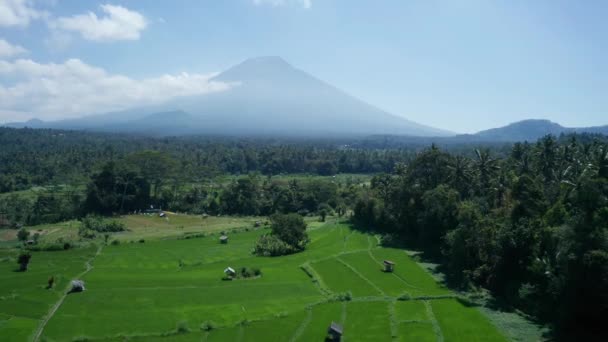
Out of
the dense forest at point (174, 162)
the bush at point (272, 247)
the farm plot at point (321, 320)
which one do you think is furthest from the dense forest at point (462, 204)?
the bush at point (272, 247)

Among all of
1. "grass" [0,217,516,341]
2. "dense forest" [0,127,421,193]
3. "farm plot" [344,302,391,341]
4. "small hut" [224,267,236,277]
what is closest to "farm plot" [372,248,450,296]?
"grass" [0,217,516,341]

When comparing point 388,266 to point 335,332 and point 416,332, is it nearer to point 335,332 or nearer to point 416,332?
point 416,332

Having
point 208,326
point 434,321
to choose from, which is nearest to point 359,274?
point 434,321

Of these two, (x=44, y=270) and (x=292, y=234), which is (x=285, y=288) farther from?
(x=44, y=270)

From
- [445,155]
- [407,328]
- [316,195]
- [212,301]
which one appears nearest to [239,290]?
[212,301]

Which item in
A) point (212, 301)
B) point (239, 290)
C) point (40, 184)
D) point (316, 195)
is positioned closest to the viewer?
point (212, 301)

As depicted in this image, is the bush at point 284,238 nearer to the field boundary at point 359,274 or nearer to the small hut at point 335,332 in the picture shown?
the field boundary at point 359,274
